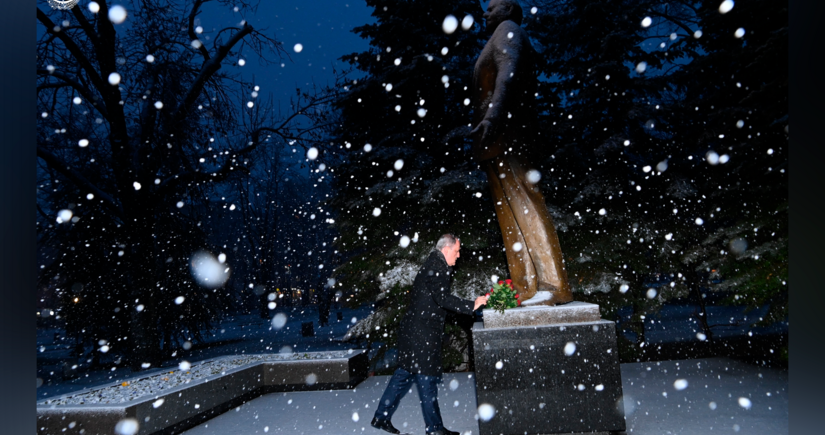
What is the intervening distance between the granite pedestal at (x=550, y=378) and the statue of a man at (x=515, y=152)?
18.3 inches

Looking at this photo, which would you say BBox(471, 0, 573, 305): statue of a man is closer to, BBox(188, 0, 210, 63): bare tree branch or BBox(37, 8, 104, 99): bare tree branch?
BBox(37, 8, 104, 99): bare tree branch

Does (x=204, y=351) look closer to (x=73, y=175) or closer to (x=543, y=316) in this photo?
(x=73, y=175)

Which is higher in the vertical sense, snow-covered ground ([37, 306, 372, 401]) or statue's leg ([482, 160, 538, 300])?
statue's leg ([482, 160, 538, 300])

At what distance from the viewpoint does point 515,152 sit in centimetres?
530

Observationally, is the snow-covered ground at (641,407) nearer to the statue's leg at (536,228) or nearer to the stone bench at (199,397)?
the stone bench at (199,397)

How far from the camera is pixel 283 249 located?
39.0 m

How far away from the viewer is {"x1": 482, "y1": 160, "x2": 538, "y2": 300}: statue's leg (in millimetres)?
5199

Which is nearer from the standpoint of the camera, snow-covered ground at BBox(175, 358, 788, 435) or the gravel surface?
snow-covered ground at BBox(175, 358, 788, 435)

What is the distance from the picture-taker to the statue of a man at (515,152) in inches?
199

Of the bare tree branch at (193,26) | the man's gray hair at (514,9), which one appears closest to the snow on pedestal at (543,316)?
the man's gray hair at (514,9)

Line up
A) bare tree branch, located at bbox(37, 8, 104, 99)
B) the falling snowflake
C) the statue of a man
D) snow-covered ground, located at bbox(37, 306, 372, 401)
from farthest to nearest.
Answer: snow-covered ground, located at bbox(37, 306, 372, 401) → bare tree branch, located at bbox(37, 8, 104, 99) → the falling snowflake → the statue of a man

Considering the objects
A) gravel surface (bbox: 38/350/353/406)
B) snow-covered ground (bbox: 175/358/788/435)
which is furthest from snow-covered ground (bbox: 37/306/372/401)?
snow-covered ground (bbox: 175/358/788/435)

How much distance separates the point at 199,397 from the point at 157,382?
174 centimetres
